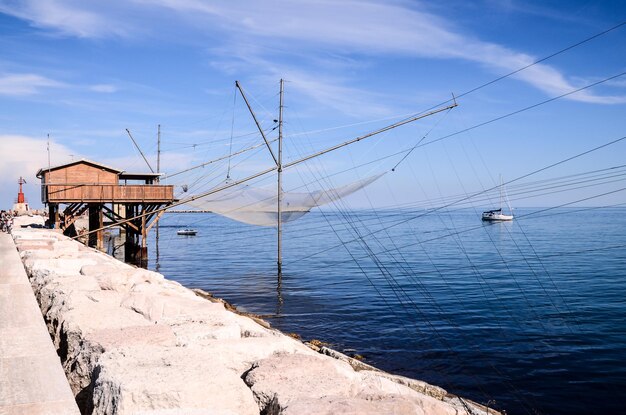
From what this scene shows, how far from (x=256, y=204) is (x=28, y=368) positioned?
28.7m

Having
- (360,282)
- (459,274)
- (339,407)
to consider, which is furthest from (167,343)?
(459,274)

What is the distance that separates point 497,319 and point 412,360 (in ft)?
22.2

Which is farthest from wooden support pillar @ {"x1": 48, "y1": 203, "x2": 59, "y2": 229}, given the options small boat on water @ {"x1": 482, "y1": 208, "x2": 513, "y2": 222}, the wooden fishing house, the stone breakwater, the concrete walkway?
small boat on water @ {"x1": 482, "y1": 208, "x2": 513, "y2": 222}

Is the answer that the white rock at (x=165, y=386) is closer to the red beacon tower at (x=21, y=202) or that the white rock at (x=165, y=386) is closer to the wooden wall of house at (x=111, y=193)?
the wooden wall of house at (x=111, y=193)

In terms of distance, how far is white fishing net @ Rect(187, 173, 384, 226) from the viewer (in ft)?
104

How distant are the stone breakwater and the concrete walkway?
313mm

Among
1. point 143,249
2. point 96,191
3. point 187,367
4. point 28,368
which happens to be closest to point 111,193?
point 96,191

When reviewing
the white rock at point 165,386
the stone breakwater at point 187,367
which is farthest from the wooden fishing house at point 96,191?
the white rock at point 165,386

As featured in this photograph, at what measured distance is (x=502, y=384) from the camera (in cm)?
1259

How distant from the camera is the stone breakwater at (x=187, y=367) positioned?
4625mm

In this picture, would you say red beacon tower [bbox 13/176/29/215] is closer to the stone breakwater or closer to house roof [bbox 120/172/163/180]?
house roof [bbox 120/172/163/180]

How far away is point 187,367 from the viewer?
5266mm

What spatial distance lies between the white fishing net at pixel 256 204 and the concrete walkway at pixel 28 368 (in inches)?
909

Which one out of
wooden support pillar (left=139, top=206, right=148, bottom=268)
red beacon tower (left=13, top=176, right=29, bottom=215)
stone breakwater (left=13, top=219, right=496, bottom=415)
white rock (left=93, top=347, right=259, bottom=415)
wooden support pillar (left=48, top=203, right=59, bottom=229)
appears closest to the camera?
white rock (left=93, top=347, right=259, bottom=415)
